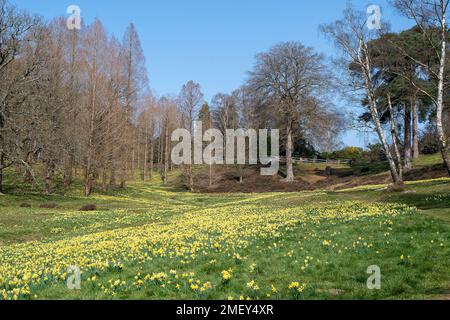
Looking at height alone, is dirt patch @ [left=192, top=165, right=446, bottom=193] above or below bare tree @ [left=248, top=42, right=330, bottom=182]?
below

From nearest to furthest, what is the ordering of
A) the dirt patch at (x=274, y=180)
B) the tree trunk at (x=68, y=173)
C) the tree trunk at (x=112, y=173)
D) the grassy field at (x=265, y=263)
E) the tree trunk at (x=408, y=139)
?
the grassy field at (x=265, y=263) → the tree trunk at (x=68, y=173) → the tree trunk at (x=408, y=139) → the dirt patch at (x=274, y=180) → the tree trunk at (x=112, y=173)

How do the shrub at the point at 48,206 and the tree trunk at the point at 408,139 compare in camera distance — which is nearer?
the shrub at the point at 48,206

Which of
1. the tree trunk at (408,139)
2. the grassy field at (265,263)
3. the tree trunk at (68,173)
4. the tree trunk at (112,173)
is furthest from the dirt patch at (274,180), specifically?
the grassy field at (265,263)

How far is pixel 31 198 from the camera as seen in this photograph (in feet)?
143

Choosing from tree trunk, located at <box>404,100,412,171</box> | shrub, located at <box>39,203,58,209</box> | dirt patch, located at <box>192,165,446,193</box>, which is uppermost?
tree trunk, located at <box>404,100,412,171</box>

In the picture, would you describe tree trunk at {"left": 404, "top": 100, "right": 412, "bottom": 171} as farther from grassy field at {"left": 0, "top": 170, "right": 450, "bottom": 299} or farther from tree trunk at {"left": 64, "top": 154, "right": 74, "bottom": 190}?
tree trunk at {"left": 64, "top": 154, "right": 74, "bottom": 190}

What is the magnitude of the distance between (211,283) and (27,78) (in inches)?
1572

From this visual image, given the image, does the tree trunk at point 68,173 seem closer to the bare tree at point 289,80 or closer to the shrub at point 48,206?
the shrub at point 48,206

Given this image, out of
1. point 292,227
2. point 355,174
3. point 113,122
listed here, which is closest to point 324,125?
point 355,174

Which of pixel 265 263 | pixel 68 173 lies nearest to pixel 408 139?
pixel 68 173

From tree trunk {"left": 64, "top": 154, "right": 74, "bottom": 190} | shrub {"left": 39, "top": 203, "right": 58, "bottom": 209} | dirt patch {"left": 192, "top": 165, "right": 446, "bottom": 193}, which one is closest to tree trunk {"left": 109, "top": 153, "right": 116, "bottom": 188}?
tree trunk {"left": 64, "top": 154, "right": 74, "bottom": 190}

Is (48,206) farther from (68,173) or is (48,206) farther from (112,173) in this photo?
(112,173)

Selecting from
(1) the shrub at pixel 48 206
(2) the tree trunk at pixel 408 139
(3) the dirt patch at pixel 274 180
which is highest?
(2) the tree trunk at pixel 408 139
